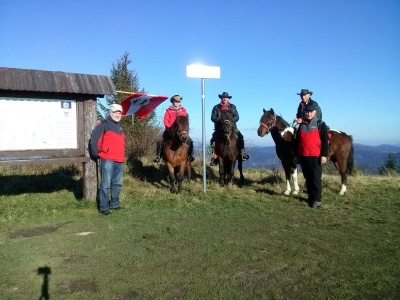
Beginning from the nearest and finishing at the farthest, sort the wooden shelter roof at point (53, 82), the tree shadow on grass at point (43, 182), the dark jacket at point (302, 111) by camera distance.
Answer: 1. the wooden shelter roof at point (53, 82)
2. the dark jacket at point (302, 111)
3. the tree shadow on grass at point (43, 182)

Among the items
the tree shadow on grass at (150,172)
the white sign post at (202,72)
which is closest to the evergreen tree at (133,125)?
the tree shadow on grass at (150,172)

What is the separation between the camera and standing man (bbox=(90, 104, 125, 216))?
7246mm

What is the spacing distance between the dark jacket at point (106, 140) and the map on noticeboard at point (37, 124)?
92cm

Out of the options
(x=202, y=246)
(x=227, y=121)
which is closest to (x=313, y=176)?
(x=227, y=121)

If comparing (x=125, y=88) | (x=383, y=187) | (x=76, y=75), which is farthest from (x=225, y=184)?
(x=125, y=88)

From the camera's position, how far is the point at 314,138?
7.76 meters

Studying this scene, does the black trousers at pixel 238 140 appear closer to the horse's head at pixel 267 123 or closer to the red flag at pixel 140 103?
the horse's head at pixel 267 123

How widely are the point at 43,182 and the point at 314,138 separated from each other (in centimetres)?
803

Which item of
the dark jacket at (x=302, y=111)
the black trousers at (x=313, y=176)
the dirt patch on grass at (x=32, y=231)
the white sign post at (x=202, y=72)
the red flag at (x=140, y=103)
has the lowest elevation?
the dirt patch on grass at (x=32, y=231)

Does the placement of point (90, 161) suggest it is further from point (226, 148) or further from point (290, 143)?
point (290, 143)

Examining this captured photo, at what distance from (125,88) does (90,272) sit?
1717 cm

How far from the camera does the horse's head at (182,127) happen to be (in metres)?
8.72

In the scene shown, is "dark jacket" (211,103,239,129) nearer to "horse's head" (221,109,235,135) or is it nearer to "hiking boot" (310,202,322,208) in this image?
"horse's head" (221,109,235,135)

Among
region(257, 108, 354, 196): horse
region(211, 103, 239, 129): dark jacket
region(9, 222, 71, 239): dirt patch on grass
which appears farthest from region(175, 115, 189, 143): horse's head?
region(9, 222, 71, 239): dirt patch on grass
